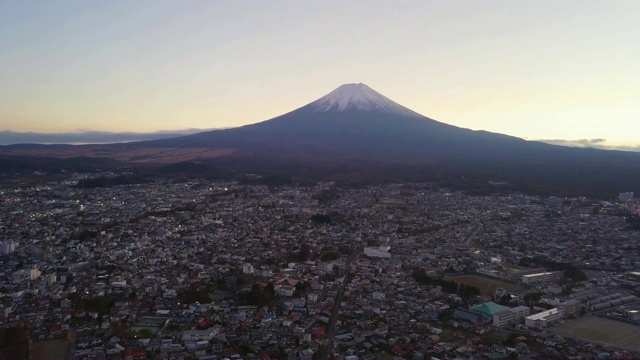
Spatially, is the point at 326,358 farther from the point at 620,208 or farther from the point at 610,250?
the point at 620,208

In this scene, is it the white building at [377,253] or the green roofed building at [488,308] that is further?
the white building at [377,253]

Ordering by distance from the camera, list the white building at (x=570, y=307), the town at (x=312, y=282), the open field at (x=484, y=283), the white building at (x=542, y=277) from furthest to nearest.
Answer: the white building at (x=542, y=277), the open field at (x=484, y=283), the white building at (x=570, y=307), the town at (x=312, y=282)

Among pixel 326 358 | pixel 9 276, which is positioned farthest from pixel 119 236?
pixel 326 358

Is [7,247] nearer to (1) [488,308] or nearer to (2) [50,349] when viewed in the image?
(2) [50,349]

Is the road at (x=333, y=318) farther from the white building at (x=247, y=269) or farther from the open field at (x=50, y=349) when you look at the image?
the open field at (x=50, y=349)

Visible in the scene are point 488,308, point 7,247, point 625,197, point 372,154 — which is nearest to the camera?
point 488,308

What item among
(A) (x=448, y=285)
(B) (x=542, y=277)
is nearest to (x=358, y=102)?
(B) (x=542, y=277)

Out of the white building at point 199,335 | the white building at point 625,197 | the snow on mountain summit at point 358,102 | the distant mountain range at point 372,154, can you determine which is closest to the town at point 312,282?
the white building at point 199,335

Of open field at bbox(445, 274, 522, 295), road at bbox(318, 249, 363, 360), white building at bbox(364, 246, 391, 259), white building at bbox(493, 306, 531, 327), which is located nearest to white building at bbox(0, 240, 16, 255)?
road at bbox(318, 249, 363, 360)
